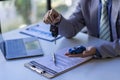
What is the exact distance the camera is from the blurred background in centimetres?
249

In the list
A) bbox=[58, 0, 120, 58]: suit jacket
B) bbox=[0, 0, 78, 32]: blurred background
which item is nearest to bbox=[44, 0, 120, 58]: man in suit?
bbox=[58, 0, 120, 58]: suit jacket

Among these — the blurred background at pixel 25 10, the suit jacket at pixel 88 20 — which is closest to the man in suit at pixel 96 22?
the suit jacket at pixel 88 20

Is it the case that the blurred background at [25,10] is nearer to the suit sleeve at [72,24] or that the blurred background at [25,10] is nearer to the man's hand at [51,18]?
the suit sleeve at [72,24]

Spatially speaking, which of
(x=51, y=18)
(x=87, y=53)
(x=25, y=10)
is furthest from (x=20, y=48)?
(x=25, y=10)

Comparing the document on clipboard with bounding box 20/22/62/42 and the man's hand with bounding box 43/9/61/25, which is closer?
the man's hand with bounding box 43/9/61/25

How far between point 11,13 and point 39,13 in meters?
0.37

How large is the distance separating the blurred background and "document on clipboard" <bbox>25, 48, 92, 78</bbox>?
130 centimetres

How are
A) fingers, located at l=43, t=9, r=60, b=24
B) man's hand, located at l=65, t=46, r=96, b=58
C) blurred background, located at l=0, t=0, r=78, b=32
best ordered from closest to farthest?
man's hand, located at l=65, t=46, r=96, b=58 < fingers, located at l=43, t=9, r=60, b=24 < blurred background, located at l=0, t=0, r=78, b=32

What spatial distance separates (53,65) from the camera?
44.6 inches

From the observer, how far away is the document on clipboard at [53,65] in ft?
3.53

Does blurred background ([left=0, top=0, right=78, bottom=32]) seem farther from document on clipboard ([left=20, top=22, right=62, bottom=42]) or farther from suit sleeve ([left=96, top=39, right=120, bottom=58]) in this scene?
suit sleeve ([left=96, top=39, right=120, bottom=58])

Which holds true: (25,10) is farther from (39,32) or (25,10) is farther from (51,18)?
(51,18)

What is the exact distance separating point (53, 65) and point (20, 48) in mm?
284

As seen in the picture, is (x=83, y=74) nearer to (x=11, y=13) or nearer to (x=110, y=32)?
(x=110, y=32)
